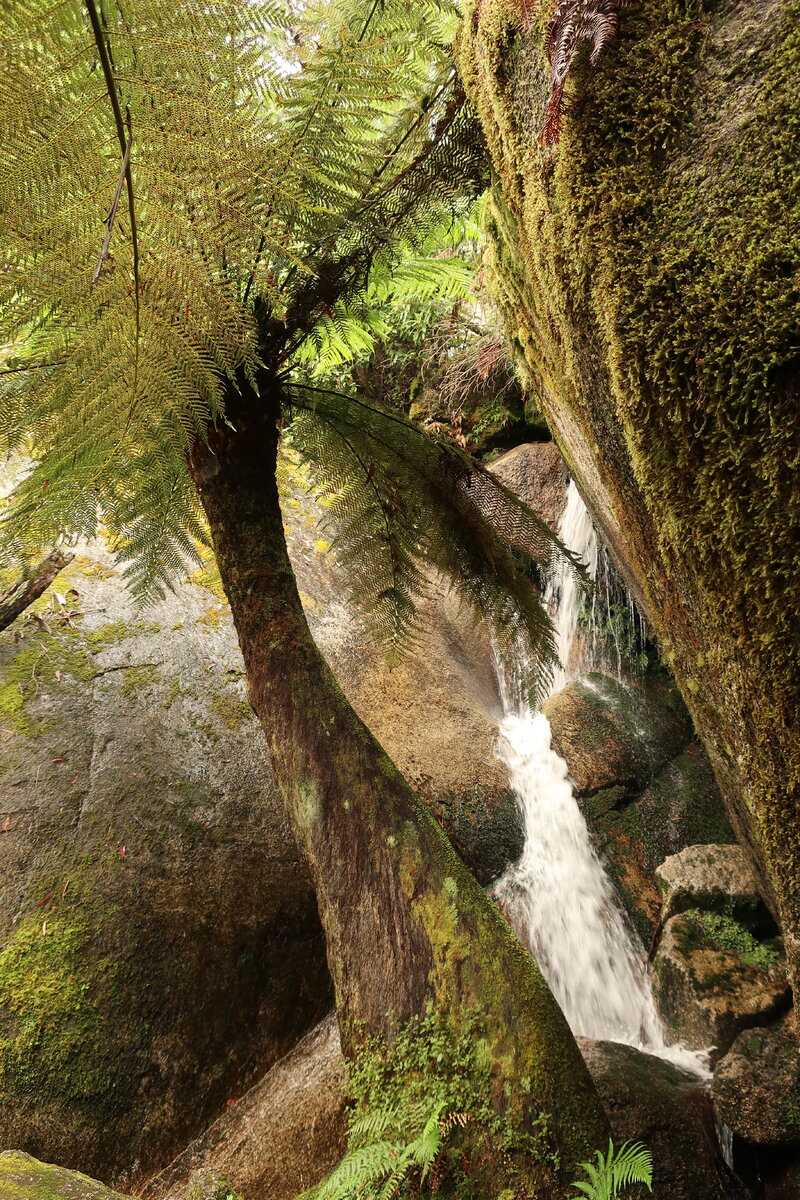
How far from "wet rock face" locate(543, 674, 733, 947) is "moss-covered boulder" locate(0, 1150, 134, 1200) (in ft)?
11.5

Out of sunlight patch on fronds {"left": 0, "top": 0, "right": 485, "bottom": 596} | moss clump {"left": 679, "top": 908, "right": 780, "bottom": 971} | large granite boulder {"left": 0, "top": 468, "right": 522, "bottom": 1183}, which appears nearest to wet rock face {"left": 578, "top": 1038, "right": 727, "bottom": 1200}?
moss clump {"left": 679, "top": 908, "right": 780, "bottom": 971}

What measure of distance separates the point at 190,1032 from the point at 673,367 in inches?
140

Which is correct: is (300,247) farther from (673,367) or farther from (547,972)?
(547,972)

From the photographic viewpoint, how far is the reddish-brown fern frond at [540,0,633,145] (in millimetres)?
1139

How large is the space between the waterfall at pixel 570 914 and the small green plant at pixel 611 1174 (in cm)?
187

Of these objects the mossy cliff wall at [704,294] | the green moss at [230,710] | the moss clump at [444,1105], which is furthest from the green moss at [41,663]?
the mossy cliff wall at [704,294]

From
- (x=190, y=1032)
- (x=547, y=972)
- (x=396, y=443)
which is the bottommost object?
(x=547, y=972)

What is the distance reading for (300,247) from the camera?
235cm

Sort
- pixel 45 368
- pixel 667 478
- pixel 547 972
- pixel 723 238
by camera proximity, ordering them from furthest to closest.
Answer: pixel 547 972 < pixel 45 368 < pixel 667 478 < pixel 723 238

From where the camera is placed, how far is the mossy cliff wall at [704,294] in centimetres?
96

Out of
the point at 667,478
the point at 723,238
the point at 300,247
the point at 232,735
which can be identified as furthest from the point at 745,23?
the point at 232,735

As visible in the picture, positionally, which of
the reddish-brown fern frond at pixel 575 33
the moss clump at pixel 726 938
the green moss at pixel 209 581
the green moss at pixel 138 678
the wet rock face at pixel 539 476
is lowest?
the moss clump at pixel 726 938

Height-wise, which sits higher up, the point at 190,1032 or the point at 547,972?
the point at 190,1032

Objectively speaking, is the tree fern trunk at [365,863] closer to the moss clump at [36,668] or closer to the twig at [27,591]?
the twig at [27,591]
